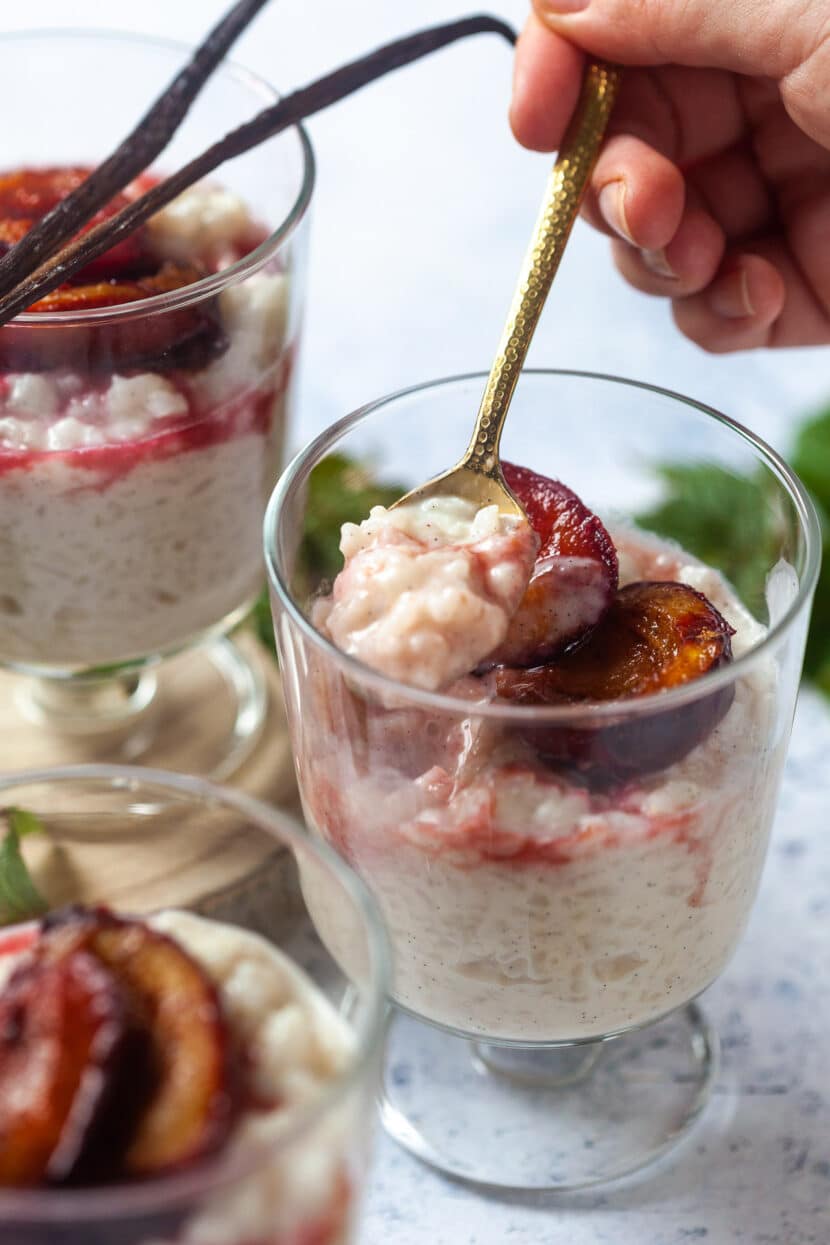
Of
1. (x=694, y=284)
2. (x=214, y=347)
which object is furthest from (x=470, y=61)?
(x=214, y=347)

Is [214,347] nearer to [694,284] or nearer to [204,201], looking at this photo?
[204,201]

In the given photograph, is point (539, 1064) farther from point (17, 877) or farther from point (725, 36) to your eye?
point (725, 36)

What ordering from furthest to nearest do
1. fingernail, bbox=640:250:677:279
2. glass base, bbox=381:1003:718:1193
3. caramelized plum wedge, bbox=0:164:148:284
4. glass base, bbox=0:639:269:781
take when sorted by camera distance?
1. glass base, bbox=0:639:269:781
2. fingernail, bbox=640:250:677:279
3. caramelized plum wedge, bbox=0:164:148:284
4. glass base, bbox=381:1003:718:1193

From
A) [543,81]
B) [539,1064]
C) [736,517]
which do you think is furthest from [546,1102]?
[543,81]

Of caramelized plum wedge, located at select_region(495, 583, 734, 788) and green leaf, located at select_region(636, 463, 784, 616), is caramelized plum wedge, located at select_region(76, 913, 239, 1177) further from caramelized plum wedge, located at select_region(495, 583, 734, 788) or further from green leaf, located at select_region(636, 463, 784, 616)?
green leaf, located at select_region(636, 463, 784, 616)

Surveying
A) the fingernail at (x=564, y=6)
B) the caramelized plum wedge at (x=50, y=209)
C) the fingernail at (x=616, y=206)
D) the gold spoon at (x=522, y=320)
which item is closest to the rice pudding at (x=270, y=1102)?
the gold spoon at (x=522, y=320)

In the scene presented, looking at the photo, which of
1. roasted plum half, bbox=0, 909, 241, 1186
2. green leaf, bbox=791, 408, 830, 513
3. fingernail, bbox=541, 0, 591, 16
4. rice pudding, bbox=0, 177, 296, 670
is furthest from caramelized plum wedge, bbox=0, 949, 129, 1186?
green leaf, bbox=791, 408, 830, 513

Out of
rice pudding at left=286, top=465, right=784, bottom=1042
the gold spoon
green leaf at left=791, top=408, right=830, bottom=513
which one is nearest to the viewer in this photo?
rice pudding at left=286, top=465, right=784, bottom=1042
